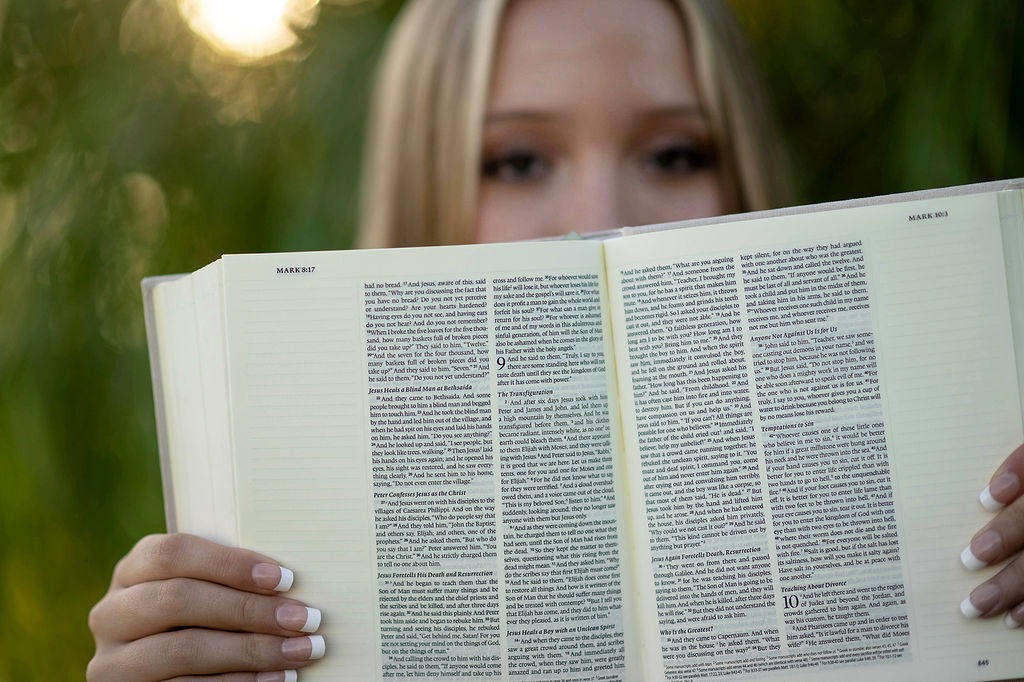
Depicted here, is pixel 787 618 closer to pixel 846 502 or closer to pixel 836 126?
pixel 846 502

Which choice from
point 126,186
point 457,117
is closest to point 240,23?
point 126,186

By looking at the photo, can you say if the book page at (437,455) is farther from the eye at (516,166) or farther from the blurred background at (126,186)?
the blurred background at (126,186)

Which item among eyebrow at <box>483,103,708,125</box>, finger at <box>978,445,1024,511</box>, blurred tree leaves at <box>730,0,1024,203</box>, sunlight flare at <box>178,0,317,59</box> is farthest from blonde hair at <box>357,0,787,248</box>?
finger at <box>978,445,1024,511</box>

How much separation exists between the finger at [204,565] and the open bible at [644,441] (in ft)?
0.06

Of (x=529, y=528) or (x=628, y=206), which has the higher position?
(x=628, y=206)

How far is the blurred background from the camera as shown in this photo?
1413 mm

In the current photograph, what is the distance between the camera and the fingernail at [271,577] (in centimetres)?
72

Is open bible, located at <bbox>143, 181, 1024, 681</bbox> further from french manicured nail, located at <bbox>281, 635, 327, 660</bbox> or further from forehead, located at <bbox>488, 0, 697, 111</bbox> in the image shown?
forehead, located at <bbox>488, 0, 697, 111</bbox>

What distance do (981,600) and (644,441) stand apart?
32cm

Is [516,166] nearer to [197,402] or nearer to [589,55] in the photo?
[589,55]

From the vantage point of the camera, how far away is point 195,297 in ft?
→ 2.51

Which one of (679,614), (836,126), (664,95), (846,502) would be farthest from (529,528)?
(836,126)

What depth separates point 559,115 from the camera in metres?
1.12

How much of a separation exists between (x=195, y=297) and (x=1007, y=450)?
750 mm
